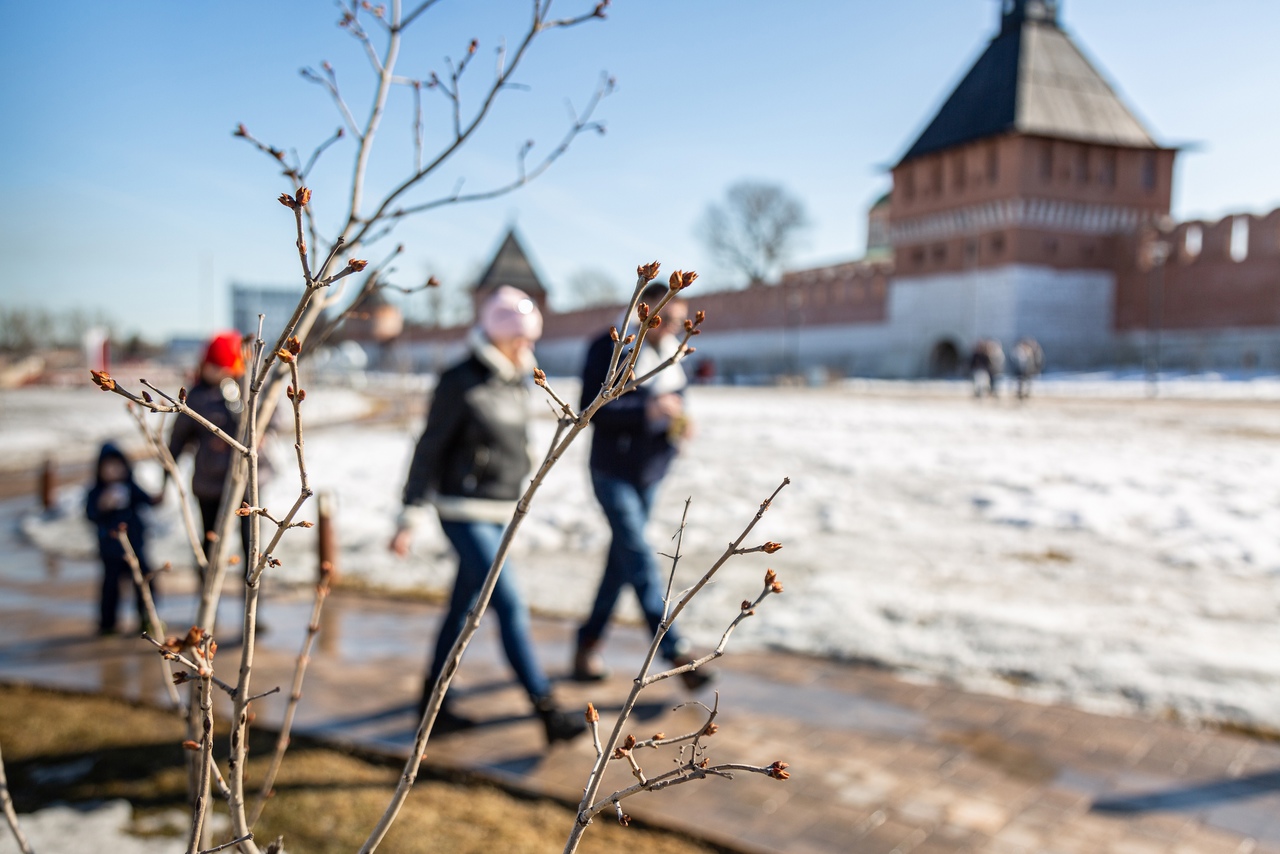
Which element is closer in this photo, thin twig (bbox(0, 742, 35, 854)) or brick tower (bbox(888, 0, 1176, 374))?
thin twig (bbox(0, 742, 35, 854))

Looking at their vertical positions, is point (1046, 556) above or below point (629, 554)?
below

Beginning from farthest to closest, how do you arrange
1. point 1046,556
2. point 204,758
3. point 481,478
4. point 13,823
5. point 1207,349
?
point 1207,349 < point 1046,556 < point 481,478 < point 13,823 < point 204,758

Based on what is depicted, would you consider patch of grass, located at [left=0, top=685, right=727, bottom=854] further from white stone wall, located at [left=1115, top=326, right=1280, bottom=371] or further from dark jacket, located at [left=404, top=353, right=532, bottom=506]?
white stone wall, located at [left=1115, top=326, right=1280, bottom=371]

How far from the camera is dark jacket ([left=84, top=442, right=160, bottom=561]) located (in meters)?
5.04

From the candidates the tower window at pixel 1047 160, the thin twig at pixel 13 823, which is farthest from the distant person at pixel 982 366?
the thin twig at pixel 13 823

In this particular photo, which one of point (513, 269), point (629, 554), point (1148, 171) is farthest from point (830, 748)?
point (513, 269)

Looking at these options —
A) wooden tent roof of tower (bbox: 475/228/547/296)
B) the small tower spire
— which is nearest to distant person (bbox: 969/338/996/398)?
the small tower spire

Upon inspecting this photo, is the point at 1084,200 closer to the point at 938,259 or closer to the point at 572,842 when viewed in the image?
the point at 938,259

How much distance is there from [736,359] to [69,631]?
4146 cm

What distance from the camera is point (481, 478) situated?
3545 mm

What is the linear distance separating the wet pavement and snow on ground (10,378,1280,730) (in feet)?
1.29

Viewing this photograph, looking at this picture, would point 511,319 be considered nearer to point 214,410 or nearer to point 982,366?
point 214,410

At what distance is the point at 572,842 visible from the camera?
1107 millimetres

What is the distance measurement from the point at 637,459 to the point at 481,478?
0.75 meters
